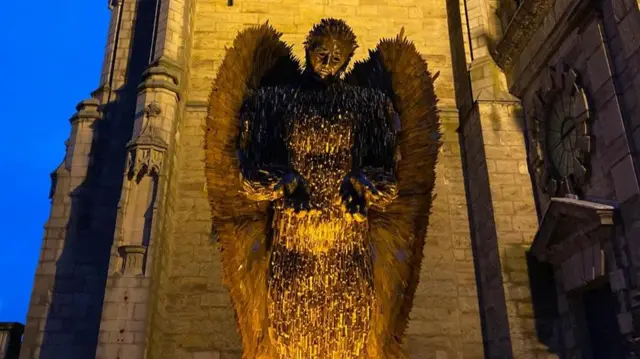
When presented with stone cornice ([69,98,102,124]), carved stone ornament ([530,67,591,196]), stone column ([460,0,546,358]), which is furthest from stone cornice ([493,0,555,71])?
stone cornice ([69,98,102,124])

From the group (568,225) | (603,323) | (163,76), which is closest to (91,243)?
(163,76)

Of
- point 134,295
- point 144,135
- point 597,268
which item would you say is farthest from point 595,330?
point 144,135

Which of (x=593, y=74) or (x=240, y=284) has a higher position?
(x=593, y=74)

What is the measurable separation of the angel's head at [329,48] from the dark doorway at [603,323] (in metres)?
5.40

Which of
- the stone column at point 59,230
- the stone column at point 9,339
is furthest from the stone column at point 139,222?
the stone column at point 9,339

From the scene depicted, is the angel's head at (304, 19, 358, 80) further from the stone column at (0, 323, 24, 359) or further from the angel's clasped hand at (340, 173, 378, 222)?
the stone column at (0, 323, 24, 359)

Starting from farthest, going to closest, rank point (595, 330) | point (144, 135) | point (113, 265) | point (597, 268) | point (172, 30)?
point (172, 30)
point (144, 135)
point (113, 265)
point (595, 330)
point (597, 268)

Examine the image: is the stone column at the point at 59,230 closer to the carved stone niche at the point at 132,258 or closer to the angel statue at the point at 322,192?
the carved stone niche at the point at 132,258

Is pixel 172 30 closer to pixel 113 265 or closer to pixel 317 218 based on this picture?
pixel 113 265

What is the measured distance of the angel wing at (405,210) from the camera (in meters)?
2.98

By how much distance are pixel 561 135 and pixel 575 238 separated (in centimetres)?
182

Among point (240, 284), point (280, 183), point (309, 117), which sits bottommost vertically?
point (240, 284)

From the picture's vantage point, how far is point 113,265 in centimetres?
758

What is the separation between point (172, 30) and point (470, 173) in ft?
21.3
